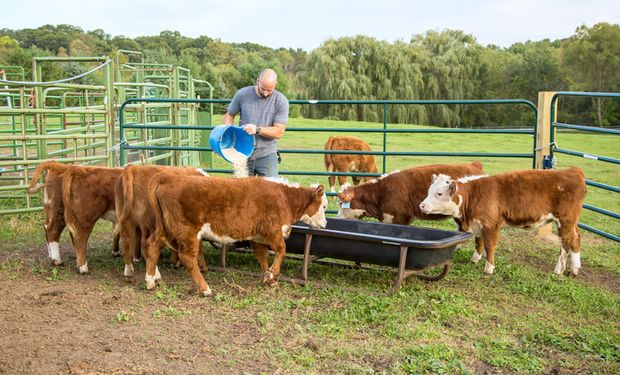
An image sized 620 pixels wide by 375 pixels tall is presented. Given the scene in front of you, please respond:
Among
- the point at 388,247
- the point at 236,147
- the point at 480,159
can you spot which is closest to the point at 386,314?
the point at 388,247

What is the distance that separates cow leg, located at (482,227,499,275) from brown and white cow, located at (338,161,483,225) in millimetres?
773

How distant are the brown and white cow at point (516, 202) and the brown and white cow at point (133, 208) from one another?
8.58 ft

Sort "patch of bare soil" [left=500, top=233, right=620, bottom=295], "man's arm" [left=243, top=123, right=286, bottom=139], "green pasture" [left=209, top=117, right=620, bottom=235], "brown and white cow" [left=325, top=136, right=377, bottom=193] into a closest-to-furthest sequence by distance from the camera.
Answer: "patch of bare soil" [left=500, top=233, right=620, bottom=295] → "man's arm" [left=243, top=123, right=286, bottom=139] → "brown and white cow" [left=325, top=136, right=377, bottom=193] → "green pasture" [left=209, top=117, right=620, bottom=235]

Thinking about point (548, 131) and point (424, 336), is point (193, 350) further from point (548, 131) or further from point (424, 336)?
point (548, 131)

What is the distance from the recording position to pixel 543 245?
26.6 ft

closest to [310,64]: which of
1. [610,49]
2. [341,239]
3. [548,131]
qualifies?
[610,49]

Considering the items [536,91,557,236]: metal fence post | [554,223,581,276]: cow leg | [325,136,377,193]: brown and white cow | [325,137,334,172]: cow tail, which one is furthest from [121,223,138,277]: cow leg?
[325,137,334,172]: cow tail

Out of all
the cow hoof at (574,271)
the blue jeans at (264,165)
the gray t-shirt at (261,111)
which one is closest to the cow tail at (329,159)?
the blue jeans at (264,165)

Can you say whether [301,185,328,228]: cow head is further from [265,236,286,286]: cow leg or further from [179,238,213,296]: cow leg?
[179,238,213,296]: cow leg

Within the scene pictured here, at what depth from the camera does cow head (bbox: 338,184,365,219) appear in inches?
303

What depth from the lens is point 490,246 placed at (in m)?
6.76

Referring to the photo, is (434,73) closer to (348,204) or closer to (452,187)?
(348,204)

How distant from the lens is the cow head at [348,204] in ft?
25.2

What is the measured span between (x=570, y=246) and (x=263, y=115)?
3.46 metres
